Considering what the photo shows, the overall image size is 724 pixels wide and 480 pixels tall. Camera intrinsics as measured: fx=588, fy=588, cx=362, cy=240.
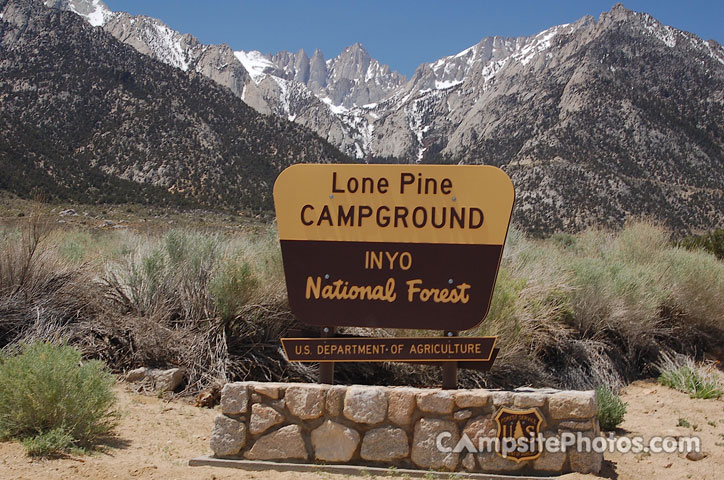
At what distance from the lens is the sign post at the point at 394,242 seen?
5055mm

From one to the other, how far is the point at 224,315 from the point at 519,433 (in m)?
3.94

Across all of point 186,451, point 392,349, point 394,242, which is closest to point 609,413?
point 392,349

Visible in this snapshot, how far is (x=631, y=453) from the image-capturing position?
5.87 metres

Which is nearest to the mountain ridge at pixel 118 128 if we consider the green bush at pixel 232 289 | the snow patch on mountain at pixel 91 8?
the green bush at pixel 232 289

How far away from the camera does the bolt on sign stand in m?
5.06

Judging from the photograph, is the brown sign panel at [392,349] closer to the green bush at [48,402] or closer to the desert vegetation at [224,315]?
the green bush at [48,402]

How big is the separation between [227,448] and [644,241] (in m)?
12.9

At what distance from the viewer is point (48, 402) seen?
495 cm

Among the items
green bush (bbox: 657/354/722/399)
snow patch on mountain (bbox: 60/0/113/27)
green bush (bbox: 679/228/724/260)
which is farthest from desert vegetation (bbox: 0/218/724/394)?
snow patch on mountain (bbox: 60/0/113/27)

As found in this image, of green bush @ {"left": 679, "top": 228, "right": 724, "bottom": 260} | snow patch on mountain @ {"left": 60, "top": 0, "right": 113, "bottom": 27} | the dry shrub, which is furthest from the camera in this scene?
snow patch on mountain @ {"left": 60, "top": 0, "right": 113, "bottom": 27}

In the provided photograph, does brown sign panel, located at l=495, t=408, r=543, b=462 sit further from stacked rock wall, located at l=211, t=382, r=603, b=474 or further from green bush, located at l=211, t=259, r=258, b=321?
green bush, located at l=211, t=259, r=258, b=321

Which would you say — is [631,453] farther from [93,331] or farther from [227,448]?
[93,331]

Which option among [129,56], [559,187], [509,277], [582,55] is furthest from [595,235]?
[582,55]

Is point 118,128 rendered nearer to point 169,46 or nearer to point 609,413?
point 609,413
